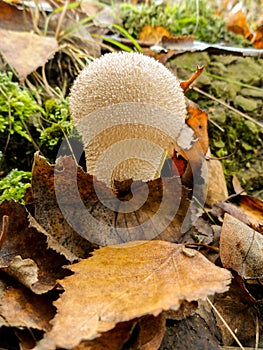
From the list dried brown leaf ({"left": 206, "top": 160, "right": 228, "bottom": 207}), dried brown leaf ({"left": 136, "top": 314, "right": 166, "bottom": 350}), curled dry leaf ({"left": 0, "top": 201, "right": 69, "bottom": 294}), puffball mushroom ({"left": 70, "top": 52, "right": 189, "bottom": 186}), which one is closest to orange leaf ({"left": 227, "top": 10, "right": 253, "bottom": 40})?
dried brown leaf ({"left": 206, "top": 160, "right": 228, "bottom": 207})

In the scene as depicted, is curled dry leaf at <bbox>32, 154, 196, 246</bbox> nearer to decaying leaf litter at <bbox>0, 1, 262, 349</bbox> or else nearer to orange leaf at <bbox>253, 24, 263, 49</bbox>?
decaying leaf litter at <bbox>0, 1, 262, 349</bbox>

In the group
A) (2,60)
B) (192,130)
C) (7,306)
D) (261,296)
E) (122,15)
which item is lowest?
(261,296)

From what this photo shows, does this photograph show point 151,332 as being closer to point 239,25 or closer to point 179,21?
point 179,21

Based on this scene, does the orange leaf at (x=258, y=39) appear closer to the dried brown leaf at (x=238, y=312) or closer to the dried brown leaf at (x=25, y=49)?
the dried brown leaf at (x=25, y=49)

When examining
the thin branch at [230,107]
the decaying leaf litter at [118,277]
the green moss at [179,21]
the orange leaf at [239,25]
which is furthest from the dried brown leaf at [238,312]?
the orange leaf at [239,25]

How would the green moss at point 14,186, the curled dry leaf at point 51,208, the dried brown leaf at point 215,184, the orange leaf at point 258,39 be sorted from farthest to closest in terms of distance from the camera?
the orange leaf at point 258,39
the dried brown leaf at point 215,184
the green moss at point 14,186
the curled dry leaf at point 51,208

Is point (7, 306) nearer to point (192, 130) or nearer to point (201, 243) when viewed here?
point (201, 243)

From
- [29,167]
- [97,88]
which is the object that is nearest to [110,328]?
[97,88]
